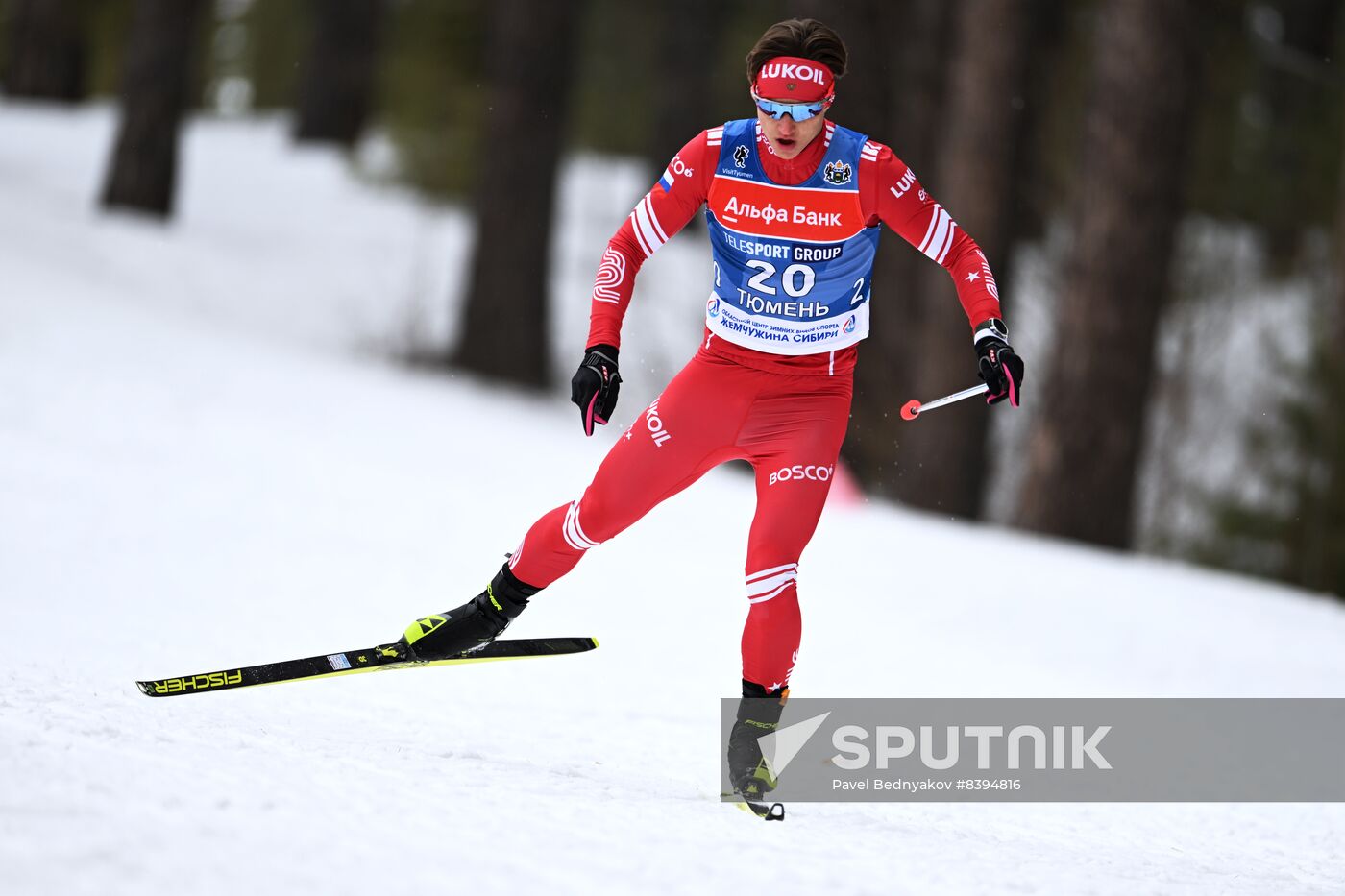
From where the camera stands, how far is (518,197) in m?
13.0

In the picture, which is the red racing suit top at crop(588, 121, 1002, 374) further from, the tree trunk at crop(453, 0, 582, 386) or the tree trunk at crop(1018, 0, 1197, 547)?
the tree trunk at crop(453, 0, 582, 386)

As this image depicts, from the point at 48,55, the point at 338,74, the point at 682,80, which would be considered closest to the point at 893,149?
the point at 682,80

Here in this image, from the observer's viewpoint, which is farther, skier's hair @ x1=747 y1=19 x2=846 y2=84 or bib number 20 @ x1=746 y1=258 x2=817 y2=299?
bib number 20 @ x1=746 y1=258 x2=817 y2=299

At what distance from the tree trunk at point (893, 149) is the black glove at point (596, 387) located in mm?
5762

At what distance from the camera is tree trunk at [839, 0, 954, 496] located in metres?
10.3

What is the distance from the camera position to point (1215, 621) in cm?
759

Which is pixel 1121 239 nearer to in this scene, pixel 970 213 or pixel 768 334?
pixel 970 213

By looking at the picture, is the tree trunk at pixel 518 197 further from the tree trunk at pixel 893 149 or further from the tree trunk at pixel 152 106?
the tree trunk at pixel 152 106

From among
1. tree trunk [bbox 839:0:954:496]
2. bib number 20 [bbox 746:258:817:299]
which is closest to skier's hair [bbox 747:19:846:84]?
bib number 20 [bbox 746:258:817:299]

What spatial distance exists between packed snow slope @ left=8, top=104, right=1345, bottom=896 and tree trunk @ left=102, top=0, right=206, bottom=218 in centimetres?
47

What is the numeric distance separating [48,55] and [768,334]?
65.9ft

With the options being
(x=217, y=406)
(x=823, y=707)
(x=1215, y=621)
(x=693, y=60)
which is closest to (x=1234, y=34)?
(x=693, y=60)

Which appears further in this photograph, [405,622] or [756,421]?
[405,622]

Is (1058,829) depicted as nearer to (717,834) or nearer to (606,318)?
(717,834)
